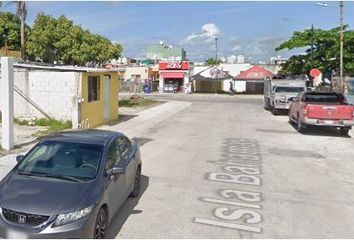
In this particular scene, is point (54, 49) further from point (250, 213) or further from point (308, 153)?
point (250, 213)

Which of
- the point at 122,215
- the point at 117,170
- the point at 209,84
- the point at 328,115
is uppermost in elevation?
the point at 209,84

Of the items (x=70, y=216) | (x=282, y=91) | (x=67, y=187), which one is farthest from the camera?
(x=282, y=91)

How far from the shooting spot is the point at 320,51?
37500mm

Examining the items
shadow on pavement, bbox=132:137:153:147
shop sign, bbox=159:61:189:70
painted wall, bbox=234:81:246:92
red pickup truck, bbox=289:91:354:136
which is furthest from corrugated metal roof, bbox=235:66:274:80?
shadow on pavement, bbox=132:137:153:147

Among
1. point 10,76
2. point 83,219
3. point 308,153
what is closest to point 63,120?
point 10,76

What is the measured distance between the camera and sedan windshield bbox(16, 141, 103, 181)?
5.27 meters

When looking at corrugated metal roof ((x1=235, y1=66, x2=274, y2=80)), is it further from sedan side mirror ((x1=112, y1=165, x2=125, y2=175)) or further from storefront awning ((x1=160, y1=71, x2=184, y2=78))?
sedan side mirror ((x1=112, y1=165, x2=125, y2=175))

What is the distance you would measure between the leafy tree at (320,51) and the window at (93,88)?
26.0 m

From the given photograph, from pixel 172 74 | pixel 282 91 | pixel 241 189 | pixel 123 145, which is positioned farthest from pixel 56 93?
pixel 172 74

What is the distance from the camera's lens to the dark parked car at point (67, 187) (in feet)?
14.3

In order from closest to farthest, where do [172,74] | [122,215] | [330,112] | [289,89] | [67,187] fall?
[67,187]
[122,215]
[330,112]
[289,89]
[172,74]

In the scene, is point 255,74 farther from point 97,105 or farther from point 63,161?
point 63,161

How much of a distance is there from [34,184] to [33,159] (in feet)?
2.68

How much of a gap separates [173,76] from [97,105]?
115 feet
